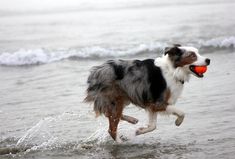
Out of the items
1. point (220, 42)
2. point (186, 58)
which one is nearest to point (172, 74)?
point (186, 58)

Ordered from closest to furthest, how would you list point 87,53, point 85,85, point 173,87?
point 173,87
point 85,85
point 87,53

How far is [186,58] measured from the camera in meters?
7.72

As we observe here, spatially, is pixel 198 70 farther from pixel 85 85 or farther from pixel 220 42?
pixel 220 42

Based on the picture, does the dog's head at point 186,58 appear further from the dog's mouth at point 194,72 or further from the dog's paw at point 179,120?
the dog's paw at point 179,120

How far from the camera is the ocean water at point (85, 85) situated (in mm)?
7887

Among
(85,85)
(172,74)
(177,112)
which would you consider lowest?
(85,85)

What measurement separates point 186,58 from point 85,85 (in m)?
4.43

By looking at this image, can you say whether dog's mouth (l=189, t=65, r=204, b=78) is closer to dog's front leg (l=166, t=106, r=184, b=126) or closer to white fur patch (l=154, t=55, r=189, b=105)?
white fur patch (l=154, t=55, r=189, b=105)

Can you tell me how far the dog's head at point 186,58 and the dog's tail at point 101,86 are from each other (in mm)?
905

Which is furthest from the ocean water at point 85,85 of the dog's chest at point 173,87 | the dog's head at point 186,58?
the dog's head at point 186,58

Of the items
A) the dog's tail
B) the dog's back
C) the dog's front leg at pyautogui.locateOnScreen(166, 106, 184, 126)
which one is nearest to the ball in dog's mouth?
the dog's back

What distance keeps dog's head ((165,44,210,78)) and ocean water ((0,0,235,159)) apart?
1.06 m

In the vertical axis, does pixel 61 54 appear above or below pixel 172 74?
below

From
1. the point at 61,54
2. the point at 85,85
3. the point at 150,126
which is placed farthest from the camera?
the point at 61,54
